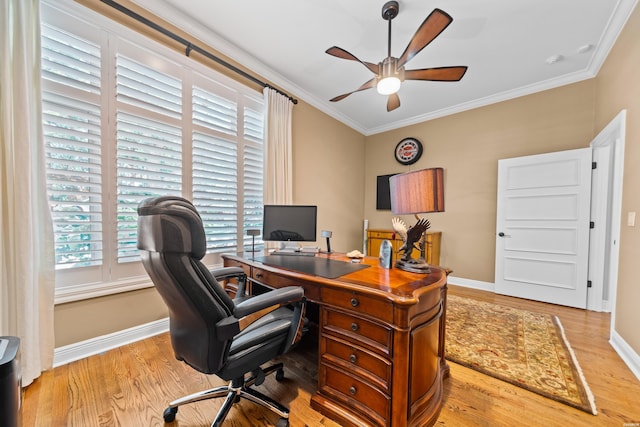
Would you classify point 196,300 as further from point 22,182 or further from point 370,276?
point 22,182

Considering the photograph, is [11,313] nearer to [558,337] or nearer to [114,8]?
[114,8]

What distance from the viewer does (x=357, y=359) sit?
4.21 ft

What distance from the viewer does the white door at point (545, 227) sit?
2984 millimetres

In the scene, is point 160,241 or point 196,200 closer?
point 160,241

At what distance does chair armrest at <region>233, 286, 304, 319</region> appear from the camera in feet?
3.56

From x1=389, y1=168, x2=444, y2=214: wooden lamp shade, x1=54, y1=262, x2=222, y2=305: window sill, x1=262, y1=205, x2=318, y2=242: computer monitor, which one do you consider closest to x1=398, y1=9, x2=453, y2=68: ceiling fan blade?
x1=389, y1=168, x2=444, y2=214: wooden lamp shade

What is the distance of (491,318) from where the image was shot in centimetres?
266

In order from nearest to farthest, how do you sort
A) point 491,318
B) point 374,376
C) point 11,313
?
point 374,376 < point 11,313 < point 491,318

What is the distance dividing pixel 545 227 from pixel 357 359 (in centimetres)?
348

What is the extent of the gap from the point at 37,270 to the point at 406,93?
14.3 ft

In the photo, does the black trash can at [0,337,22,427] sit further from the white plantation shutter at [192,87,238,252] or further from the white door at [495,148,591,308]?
the white door at [495,148,591,308]

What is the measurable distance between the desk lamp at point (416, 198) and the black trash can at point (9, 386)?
1.70 metres

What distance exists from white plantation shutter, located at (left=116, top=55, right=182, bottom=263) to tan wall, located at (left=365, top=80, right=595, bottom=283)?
3.81 m

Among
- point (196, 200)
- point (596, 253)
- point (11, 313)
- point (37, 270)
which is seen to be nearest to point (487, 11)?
point (596, 253)
